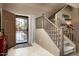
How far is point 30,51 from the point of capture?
2.26 metres

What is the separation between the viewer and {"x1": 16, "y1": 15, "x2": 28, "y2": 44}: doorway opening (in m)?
2.24

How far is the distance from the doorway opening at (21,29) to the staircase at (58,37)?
0.21 metres

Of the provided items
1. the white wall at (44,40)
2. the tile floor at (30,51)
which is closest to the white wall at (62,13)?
the white wall at (44,40)

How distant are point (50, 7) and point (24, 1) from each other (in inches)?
18.1

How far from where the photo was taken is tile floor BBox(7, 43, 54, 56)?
2.23m

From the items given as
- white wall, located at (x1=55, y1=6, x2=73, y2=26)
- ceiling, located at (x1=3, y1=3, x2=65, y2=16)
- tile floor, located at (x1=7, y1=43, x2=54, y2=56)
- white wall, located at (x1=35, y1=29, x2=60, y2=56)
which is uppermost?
ceiling, located at (x1=3, y1=3, x2=65, y2=16)

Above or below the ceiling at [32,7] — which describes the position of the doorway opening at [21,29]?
below

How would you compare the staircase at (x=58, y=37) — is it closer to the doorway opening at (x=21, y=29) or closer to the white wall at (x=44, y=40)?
the white wall at (x=44, y=40)

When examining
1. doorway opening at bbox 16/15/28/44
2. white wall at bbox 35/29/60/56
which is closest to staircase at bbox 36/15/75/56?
white wall at bbox 35/29/60/56

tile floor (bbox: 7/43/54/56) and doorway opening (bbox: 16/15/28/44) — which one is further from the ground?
doorway opening (bbox: 16/15/28/44)

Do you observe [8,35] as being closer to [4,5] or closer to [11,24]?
[11,24]

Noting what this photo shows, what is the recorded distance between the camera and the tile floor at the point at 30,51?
7.32ft

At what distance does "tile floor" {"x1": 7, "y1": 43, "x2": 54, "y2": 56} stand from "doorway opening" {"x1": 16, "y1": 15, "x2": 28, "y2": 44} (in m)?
0.14

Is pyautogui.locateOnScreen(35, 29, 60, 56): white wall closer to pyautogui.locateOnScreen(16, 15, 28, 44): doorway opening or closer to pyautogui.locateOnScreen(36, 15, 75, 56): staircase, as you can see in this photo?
pyautogui.locateOnScreen(36, 15, 75, 56): staircase
